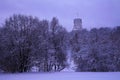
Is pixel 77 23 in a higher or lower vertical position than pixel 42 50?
higher

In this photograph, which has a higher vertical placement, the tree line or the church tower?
the church tower

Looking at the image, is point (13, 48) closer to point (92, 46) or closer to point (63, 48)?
point (63, 48)

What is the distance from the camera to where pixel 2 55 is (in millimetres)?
21906

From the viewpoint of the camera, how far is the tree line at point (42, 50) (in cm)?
2262

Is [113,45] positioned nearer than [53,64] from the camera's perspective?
No

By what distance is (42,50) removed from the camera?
2347 centimetres

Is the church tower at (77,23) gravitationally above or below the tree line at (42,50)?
above

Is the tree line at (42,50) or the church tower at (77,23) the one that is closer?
the tree line at (42,50)

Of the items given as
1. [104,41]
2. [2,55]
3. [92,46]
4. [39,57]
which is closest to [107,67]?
[92,46]

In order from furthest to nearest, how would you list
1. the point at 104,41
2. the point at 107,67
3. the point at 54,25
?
1. the point at 104,41
2. the point at 54,25
3. the point at 107,67

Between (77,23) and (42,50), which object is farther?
(77,23)

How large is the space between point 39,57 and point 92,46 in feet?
25.8

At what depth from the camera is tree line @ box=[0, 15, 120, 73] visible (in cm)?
2262

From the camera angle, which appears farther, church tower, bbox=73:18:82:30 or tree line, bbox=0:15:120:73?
church tower, bbox=73:18:82:30
